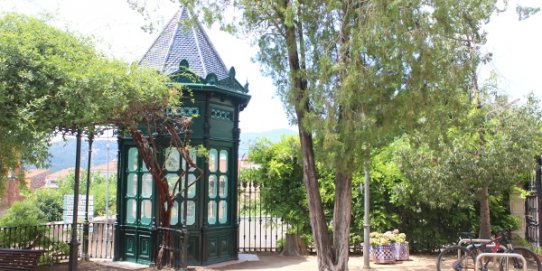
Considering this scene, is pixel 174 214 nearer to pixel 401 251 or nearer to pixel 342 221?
pixel 342 221

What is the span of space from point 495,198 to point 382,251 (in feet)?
10.9

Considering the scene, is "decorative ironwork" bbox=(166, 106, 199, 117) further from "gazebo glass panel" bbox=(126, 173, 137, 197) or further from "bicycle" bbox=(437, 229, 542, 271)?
"bicycle" bbox=(437, 229, 542, 271)

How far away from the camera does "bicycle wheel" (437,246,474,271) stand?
8867 millimetres

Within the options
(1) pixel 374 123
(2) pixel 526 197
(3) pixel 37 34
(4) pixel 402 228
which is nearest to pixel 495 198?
(2) pixel 526 197

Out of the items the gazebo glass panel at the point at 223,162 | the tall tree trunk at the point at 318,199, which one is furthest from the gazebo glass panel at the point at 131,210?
the tall tree trunk at the point at 318,199

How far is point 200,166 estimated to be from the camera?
10.5 metres

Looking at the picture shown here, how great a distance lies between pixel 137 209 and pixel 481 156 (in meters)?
6.98

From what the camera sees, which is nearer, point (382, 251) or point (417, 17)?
point (417, 17)

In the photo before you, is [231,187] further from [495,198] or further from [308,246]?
[495,198]

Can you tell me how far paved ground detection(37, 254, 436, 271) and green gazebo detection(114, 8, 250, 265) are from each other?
297mm

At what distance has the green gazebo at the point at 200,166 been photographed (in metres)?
10.4

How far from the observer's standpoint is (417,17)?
6.64 m

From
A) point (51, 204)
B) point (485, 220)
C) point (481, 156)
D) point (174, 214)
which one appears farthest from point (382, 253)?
point (51, 204)

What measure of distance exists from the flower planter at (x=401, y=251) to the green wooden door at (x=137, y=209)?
5.40 metres
